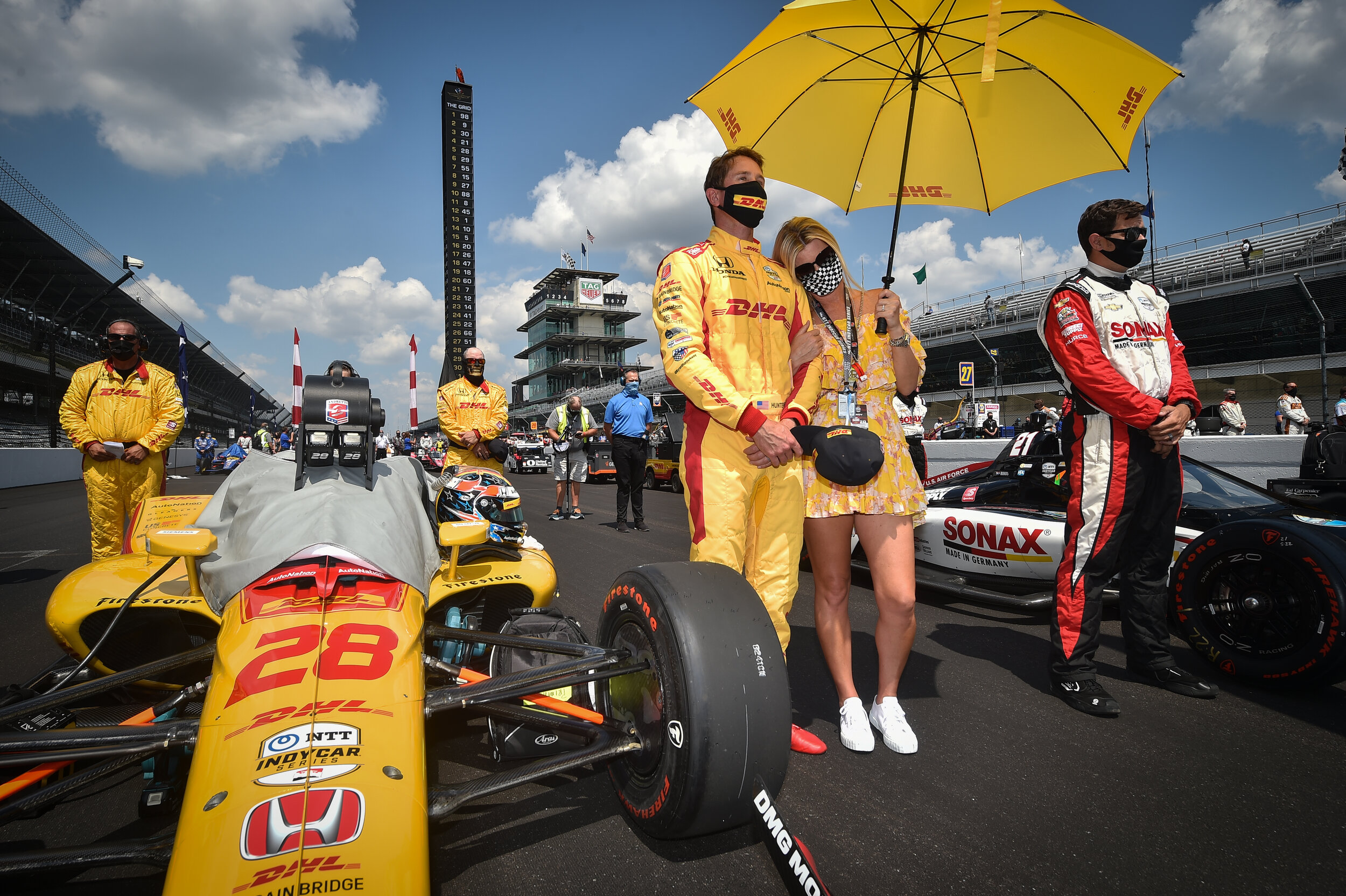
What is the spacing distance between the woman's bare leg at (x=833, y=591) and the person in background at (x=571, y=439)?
6.51m

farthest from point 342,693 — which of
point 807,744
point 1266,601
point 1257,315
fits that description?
point 1257,315

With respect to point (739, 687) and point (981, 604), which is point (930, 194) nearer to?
point (739, 687)

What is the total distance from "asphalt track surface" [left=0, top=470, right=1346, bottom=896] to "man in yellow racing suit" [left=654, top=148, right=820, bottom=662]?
58cm

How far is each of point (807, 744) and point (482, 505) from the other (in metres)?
1.79

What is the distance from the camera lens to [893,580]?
7.73 feet

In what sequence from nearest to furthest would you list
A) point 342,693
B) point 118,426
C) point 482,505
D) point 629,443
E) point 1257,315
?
point 342,693
point 482,505
point 118,426
point 629,443
point 1257,315

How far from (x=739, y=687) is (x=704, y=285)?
122 cm

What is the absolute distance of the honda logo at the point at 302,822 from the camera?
1165 millimetres

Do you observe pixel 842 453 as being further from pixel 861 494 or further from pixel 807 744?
pixel 807 744

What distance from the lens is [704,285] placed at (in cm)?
214

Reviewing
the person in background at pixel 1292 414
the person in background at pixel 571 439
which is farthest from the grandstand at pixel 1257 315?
the person in background at pixel 571 439

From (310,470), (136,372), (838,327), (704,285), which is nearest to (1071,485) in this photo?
(838,327)

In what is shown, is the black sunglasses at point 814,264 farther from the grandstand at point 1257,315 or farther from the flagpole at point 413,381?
the grandstand at point 1257,315

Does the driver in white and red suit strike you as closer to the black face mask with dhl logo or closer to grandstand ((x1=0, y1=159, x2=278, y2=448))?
the black face mask with dhl logo
